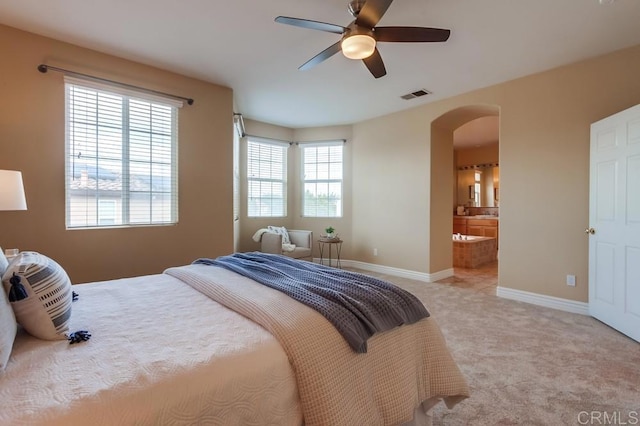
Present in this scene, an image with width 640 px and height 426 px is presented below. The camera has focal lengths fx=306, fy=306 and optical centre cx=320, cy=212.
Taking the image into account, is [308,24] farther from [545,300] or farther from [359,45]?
[545,300]

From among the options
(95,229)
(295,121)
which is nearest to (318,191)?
(295,121)

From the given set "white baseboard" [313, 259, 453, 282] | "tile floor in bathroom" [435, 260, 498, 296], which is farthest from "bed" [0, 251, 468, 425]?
"white baseboard" [313, 259, 453, 282]

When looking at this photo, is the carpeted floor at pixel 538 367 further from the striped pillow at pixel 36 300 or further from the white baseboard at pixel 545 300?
the striped pillow at pixel 36 300

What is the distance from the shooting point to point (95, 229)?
9.93ft

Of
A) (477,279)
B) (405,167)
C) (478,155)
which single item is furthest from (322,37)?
(478,155)

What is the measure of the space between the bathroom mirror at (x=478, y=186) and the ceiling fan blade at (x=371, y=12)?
709 cm

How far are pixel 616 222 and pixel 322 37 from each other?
3181 millimetres

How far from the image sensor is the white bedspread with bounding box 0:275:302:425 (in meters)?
0.80

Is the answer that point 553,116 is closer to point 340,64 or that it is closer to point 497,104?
point 497,104

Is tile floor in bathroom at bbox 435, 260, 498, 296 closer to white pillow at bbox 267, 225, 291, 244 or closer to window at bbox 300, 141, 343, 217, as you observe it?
window at bbox 300, 141, 343, 217

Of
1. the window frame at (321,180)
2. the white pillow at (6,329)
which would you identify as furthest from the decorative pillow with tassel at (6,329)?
the window frame at (321,180)

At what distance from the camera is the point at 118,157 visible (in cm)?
318

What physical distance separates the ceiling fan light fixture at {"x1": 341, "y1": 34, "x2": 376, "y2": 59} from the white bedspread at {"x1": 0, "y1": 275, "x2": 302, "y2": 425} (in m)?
1.96

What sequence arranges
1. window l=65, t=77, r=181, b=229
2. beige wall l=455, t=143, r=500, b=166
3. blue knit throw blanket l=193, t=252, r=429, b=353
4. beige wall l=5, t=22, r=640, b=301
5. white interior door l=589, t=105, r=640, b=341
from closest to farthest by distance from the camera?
blue knit throw blanket l=193, t=252, r=429, b=353
white interior door l=589, t=105, r=640, b=341
beige wall l=5, t=22, r=640, b=301
window l=65, t=77, r=181, b=229
beige wall l=455, t=143, r=500, b=166
